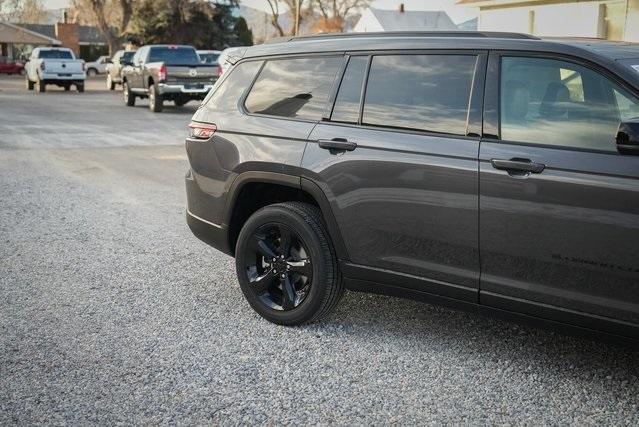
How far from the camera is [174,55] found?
24.8m

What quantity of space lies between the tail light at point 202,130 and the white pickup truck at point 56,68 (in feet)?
102

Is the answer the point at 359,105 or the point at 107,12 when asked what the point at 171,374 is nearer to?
the point at 359,105

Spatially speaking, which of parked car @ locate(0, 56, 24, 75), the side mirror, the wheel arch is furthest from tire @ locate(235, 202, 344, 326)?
parked car @ locate(0, 56, 24, 75)

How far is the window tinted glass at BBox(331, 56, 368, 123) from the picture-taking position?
4629 millimetres

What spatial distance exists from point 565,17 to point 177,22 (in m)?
36.2

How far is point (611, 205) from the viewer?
11.6 feet

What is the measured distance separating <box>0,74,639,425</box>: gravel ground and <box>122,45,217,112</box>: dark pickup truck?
53.5ft

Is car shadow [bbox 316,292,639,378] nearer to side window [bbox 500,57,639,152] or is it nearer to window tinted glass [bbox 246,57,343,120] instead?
side window [bbox 500,57,639,152]

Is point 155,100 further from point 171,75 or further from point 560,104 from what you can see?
point 560,104

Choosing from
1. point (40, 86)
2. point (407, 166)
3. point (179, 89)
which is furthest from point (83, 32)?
point (407, 166)

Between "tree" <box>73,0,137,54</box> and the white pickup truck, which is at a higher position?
"tree" <box>73,0,137,54</box>


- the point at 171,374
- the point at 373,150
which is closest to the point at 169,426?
the point at 171,374

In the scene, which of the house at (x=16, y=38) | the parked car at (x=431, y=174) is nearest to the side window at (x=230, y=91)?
the parked car at (x=431, y=174)

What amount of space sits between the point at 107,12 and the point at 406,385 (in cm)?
6277
